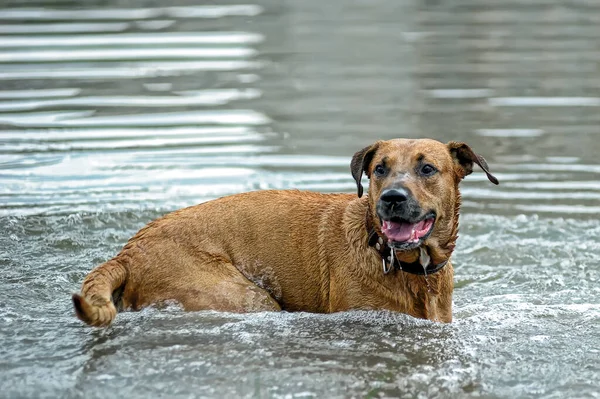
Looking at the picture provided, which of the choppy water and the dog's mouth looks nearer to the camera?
the choppy water

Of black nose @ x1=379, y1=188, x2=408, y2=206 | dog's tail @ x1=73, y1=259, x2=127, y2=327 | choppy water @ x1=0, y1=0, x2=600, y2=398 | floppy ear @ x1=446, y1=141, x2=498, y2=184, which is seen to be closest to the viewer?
dog's tail @ x1=73, y1=259, x2=127, y2=327

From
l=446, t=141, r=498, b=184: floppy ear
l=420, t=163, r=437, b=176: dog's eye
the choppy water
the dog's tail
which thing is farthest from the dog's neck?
the dog's tail

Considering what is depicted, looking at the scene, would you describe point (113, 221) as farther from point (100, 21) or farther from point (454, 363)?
point (100, 21)

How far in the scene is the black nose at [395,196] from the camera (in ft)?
22.0

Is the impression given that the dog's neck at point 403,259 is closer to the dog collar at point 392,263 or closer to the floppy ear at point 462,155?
the dog collar at point 392,263

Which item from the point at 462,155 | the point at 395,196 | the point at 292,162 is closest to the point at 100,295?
the point at 395,196

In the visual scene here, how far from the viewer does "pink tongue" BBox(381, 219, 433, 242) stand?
22.4 feet

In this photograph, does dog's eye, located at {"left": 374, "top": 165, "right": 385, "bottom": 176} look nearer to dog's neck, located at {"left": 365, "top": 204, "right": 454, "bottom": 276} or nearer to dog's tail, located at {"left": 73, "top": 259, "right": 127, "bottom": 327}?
dog's neck, located at {"left": 365, "top": 204, "right": 454, "bottom": 276}

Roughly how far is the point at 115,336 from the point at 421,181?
233cm

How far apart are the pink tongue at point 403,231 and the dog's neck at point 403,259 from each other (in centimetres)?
22

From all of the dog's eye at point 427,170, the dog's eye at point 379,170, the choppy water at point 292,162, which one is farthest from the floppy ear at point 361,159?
the choppy water at point 292,162

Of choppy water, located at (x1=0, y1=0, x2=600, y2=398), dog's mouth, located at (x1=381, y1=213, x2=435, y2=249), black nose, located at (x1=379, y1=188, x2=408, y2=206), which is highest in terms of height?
black nose, located at (x1=379, y1=188, x2=408, y2=206)

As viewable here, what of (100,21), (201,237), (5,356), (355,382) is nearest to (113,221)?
(201,237)

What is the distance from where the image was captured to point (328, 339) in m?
6.99
